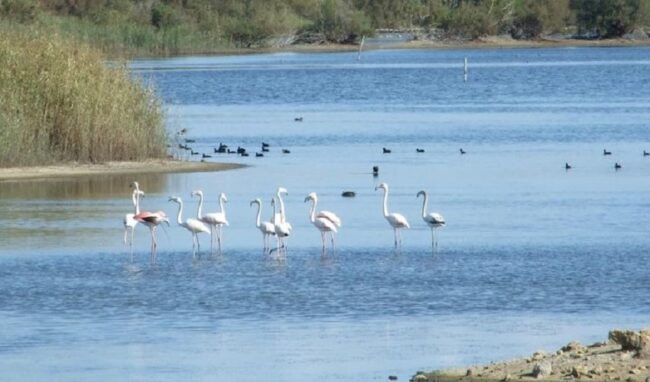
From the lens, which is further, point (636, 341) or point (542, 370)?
point (636, 341)

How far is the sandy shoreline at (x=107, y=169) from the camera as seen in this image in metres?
31.1

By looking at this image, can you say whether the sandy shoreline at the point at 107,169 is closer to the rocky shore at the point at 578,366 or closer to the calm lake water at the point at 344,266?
the calm lake water at the point at 344,266

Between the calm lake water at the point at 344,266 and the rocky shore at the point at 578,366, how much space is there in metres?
0.68

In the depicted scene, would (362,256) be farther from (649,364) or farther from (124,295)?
(649,364)

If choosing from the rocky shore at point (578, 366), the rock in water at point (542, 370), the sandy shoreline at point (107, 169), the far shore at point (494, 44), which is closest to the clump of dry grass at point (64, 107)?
the sandy shoreline at point (107, 169)

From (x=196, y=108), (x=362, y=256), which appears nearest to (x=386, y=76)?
(x=196, y=108)

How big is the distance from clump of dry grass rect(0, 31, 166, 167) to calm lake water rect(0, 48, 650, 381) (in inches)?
55.9

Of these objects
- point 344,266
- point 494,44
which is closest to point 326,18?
point 494,44

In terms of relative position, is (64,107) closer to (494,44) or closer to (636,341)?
(636,341)

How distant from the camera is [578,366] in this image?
12508mm

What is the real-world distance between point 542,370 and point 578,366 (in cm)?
27

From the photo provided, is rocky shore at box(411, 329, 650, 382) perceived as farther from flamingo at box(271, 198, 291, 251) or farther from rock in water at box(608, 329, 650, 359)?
flamingo at box(271, 198, 291, 251)

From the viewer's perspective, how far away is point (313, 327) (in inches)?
626

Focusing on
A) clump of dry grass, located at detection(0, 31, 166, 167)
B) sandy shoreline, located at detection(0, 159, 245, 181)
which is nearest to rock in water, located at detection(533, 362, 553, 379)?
sandy shoreline, located at detection(0, 159, 245, 181)
